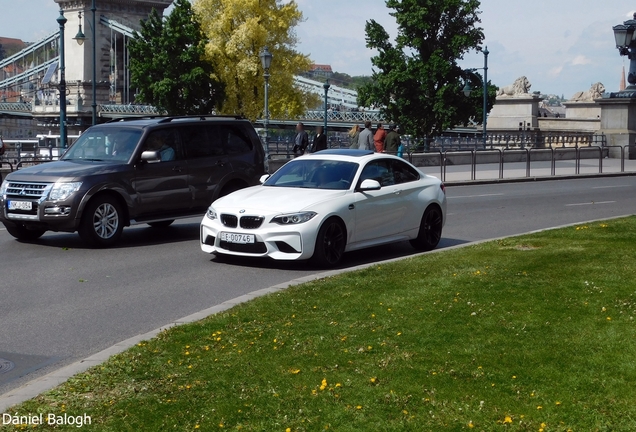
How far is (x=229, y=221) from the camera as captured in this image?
1286 centimetres

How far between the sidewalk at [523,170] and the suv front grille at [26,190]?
61.8ft

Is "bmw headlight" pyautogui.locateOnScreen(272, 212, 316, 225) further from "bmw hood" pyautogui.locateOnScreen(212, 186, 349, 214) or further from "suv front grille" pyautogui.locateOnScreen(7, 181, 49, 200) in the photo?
"suv front grille" pyautogui.locateOnScreen(7, 181, 49, 200)

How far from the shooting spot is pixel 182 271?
12406 mm

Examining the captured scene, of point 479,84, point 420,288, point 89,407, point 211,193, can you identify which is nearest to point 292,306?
point 420,288

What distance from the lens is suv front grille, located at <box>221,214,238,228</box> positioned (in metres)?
12.8

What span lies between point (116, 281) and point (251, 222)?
1.93 metres

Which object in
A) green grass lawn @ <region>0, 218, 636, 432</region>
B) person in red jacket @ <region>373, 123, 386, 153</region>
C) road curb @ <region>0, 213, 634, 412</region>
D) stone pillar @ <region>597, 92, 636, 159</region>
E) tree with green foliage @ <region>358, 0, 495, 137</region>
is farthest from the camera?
tree with green foliage @ <region>358, 0, 495, 137</region>

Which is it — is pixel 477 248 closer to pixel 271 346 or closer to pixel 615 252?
pixel 615 252

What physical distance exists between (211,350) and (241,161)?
968 cm

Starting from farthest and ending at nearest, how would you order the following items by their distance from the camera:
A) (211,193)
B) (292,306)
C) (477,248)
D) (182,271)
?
(211,193) < (477,248) < (182,271) < (292,306)

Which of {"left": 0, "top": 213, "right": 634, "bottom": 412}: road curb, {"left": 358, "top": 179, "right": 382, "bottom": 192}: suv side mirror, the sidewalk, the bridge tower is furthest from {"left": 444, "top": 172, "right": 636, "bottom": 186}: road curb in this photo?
the bridge tower

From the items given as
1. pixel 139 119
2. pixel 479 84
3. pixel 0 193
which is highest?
pixel 479 84

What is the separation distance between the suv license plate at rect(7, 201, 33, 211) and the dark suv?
0.01m

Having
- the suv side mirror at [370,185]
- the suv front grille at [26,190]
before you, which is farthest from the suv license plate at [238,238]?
the suv front grille at [26,190]
